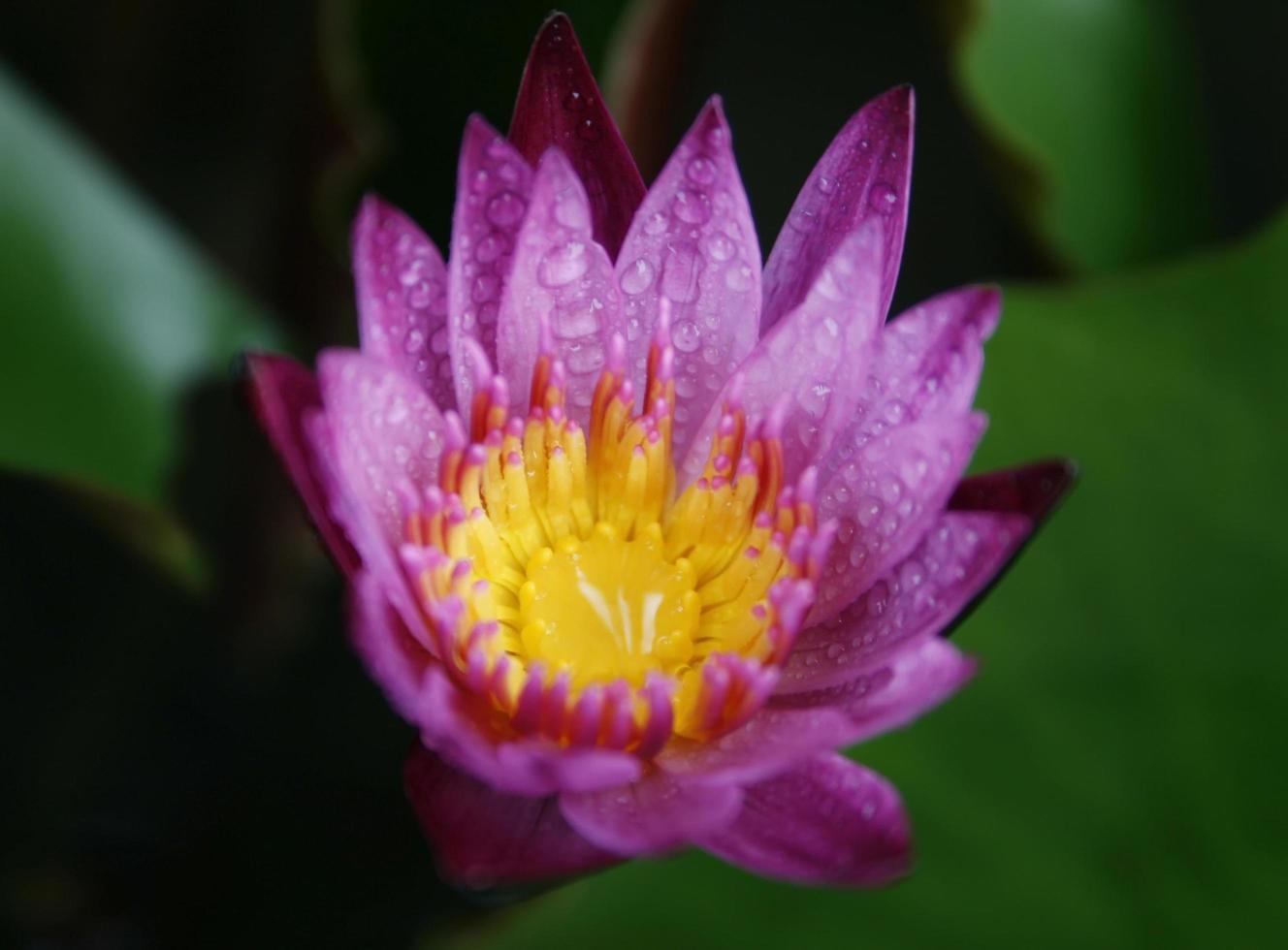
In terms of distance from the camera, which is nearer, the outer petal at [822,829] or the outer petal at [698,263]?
the outer petal at [822,829]

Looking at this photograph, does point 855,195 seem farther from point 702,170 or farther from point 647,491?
point 647,491

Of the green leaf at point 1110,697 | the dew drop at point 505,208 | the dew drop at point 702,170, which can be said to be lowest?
the green leaf at point 1110,697

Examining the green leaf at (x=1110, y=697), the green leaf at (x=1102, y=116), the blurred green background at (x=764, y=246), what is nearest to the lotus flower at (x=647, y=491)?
the blurred green background at (x=764, y=246)

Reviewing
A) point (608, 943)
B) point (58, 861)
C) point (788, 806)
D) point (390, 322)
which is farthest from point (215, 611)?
point (788, 806)

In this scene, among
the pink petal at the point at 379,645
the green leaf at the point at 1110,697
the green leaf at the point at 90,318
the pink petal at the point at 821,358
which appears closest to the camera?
the pink petal at the point at 379,645

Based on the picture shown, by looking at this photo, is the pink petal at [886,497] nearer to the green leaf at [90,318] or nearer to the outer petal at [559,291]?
the outer petal at [559,291]

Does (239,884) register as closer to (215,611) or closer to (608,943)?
(215,611)

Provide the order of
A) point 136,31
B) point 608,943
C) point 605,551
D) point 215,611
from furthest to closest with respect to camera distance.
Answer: point 136,31 < point 215,611 < point 608,943 < point 605,551

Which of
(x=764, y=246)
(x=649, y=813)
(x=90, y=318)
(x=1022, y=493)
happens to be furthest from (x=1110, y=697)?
(x=90, y=318)
